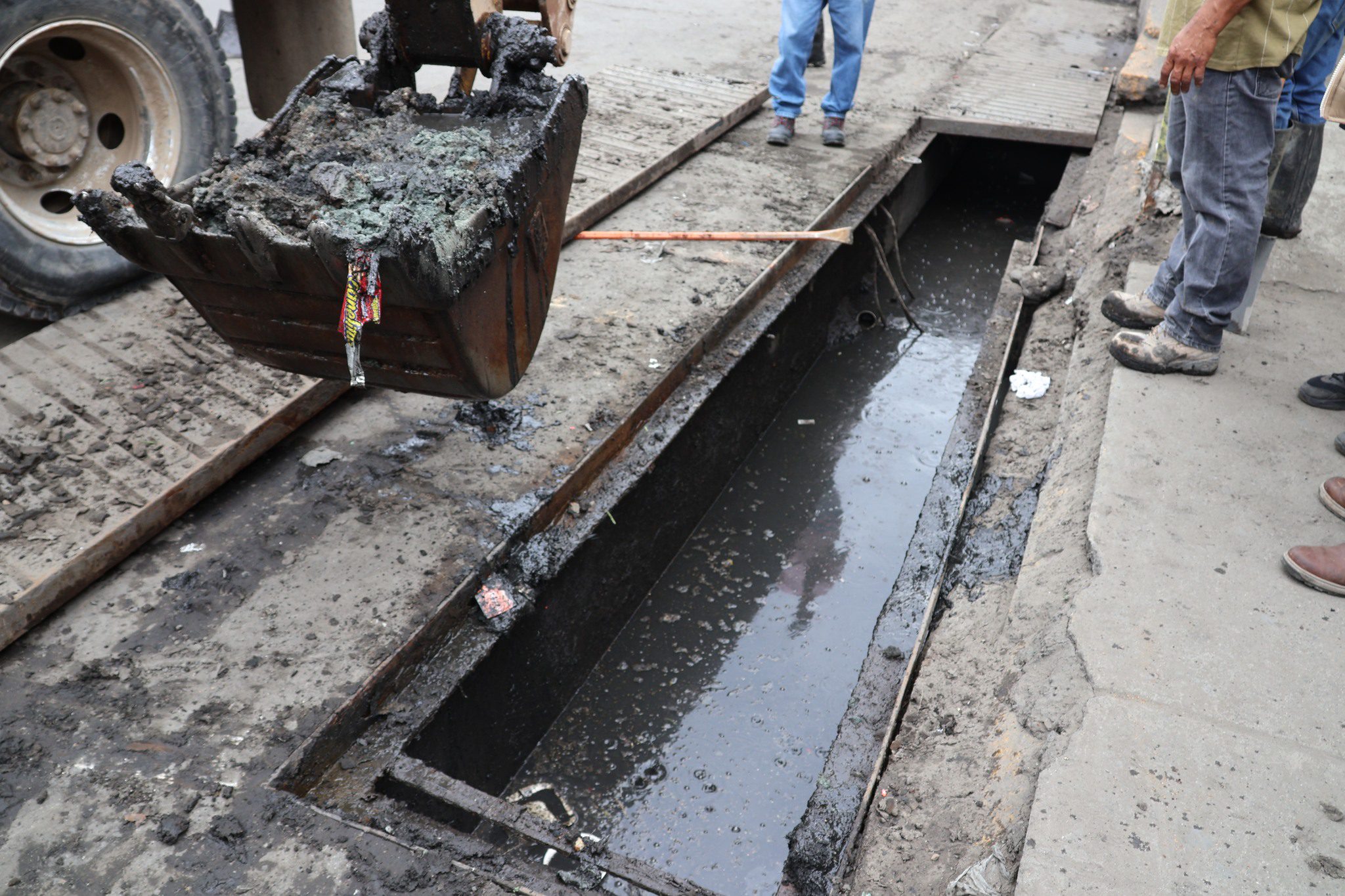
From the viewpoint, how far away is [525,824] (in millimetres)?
2320

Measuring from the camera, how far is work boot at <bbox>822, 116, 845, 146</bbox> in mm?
6031

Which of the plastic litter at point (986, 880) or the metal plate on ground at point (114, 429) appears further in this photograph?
the metal plate on ground at point (114, 429)

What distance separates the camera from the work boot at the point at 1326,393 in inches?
123

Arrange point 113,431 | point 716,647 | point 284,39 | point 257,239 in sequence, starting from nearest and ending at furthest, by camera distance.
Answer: point 257,239
point 113,431
point 716,647
point 284,39

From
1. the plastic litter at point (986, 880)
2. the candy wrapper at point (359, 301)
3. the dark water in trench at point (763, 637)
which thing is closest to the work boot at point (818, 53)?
the dark water in trench at point (763, 637)

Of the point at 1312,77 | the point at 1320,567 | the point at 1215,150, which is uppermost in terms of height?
the point at 1312,77

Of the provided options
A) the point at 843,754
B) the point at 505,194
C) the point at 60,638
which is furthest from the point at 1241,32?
the point at 60,638

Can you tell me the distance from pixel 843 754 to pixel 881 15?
8525mm

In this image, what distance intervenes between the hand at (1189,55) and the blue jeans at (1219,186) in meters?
0.12

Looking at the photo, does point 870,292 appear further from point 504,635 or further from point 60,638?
point 60,638

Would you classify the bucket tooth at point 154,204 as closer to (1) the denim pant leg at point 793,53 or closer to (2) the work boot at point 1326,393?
(2) the work boot at point 1326,393

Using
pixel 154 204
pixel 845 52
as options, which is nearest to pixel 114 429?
pixel 154 204

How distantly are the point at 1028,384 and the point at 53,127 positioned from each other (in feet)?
12.7

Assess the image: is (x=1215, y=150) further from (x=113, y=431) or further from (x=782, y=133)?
(x=113, y=431)
